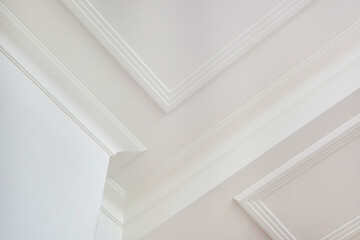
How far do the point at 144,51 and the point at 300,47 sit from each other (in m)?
1.19

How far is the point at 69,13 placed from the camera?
3854 millimetres

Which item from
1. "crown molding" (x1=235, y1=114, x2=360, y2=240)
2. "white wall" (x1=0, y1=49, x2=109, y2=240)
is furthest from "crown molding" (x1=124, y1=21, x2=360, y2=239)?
"white wall" (x1=0, y1=49, x2=109, y2=240)

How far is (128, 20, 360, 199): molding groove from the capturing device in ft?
13.0

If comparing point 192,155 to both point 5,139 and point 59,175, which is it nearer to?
point 59,175

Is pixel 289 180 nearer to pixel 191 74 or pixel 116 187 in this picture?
pixel 191 74

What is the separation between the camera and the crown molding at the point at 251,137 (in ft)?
12.8

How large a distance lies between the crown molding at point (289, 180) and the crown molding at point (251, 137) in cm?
23

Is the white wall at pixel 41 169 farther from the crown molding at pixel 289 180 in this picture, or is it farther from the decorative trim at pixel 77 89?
the crown molding at pixel 289 180

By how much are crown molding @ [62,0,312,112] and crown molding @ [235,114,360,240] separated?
0.89m

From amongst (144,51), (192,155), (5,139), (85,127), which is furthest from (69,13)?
(192,155)

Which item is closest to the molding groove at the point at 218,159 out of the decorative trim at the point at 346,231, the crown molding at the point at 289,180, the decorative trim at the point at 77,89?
the crown molding at the point at 289,180

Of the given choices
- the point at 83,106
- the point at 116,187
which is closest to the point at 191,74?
the point at 83,106

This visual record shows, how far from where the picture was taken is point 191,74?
4125 mm

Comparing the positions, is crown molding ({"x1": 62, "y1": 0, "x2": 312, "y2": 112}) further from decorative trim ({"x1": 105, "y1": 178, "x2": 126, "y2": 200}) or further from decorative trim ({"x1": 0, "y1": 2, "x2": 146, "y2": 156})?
decorative trim ({"x1": 105, "y1": 178, "x2": 126, "y2": 200})
